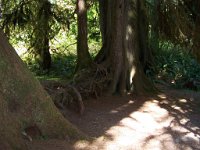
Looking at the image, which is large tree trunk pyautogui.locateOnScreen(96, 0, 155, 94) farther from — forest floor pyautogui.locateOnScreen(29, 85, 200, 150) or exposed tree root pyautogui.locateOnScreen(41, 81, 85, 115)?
exposed tree root pyautogui.locateOnScreen(41, 81, 85, 115)

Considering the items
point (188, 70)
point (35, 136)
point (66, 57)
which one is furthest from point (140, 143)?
point (66, 57)

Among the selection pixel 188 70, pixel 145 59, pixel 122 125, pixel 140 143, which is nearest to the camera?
pixel 140 143

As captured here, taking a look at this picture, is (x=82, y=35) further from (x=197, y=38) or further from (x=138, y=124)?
(x=138, y=124)

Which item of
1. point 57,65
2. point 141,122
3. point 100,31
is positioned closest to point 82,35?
point 141,122

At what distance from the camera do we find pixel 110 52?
35.9ft

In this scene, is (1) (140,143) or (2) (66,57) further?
(2) (66,57)

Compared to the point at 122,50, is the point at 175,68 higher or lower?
lower

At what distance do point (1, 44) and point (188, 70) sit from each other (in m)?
10.0

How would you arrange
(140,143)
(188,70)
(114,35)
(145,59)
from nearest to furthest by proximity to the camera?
(140,143)
(114,35)
(145,59)
(188,70)

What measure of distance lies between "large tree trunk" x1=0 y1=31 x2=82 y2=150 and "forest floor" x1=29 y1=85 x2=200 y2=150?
28 cm

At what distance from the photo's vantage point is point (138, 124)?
28.2ft

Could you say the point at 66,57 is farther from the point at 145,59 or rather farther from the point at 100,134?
the point at 100,134

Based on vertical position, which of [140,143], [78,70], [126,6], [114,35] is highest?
[126,6]

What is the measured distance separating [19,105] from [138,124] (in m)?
2.94
